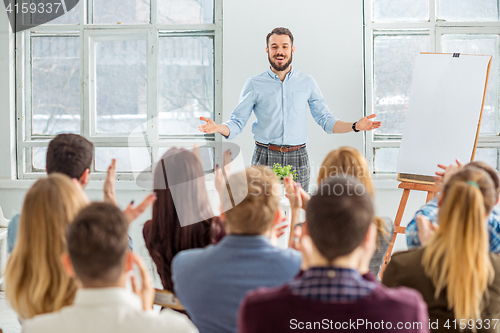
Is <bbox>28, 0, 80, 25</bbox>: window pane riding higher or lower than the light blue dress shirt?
higher

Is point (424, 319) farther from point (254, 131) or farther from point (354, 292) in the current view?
point (254, 131)

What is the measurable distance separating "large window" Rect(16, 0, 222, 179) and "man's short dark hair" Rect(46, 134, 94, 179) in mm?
2073

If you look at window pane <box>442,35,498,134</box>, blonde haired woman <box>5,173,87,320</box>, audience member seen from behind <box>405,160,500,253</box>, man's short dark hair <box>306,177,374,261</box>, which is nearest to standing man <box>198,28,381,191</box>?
window pane <box>442,35,498,134</box>

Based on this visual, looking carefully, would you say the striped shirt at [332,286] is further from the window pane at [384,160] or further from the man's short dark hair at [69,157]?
the window pane at [384,160]

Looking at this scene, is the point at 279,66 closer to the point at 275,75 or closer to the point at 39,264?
the point at 275,75

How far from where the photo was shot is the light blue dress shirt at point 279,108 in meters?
3.36

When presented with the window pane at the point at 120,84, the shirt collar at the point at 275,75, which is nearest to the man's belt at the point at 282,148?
the shirt collar at the point at 275,75

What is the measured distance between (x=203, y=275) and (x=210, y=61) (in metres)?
2.93

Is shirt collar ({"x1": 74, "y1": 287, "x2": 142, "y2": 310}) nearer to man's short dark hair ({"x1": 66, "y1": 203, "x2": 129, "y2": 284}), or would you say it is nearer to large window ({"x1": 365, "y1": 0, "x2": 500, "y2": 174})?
man's short dark hair ({"x1": 66, "y1": 203, "x2": 129, "y2": 284})

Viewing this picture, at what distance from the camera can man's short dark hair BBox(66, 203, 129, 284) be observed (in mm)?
951

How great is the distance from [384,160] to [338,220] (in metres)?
3.05

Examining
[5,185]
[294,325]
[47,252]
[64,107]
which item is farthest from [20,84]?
[294,325]

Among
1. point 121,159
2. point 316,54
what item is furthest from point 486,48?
point 121,159

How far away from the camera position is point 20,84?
3873 mm
